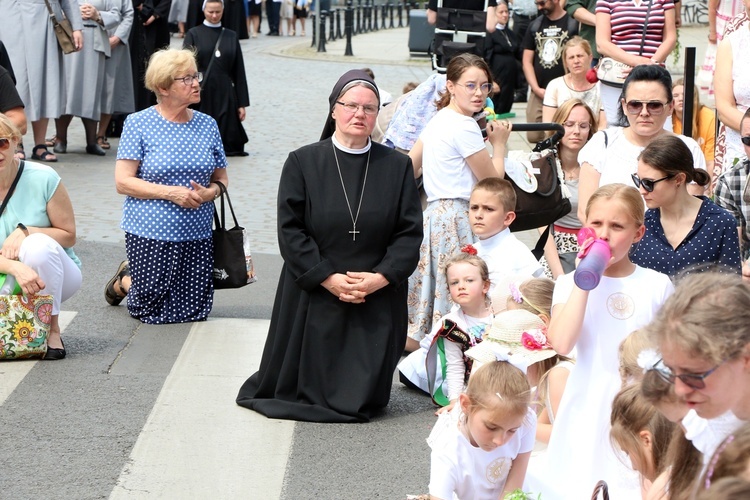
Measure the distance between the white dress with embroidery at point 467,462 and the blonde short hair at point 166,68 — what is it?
3.68m

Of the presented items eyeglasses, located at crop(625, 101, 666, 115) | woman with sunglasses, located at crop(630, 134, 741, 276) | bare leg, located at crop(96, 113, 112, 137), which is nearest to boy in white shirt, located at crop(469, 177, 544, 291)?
eyeglasses, located at crop(625, 101, 666, 115)

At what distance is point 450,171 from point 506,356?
2.68 m

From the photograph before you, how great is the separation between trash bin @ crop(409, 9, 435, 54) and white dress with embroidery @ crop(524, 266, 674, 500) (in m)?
24.3

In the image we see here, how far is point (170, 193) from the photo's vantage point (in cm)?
733

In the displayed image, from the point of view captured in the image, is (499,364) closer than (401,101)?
Yes

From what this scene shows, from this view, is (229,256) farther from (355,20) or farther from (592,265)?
(355,20)

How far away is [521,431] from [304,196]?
2076mm

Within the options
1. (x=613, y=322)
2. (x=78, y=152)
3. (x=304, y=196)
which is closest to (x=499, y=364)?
(x=613, y=322)

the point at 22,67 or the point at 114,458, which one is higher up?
the point at 22,67

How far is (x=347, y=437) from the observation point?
18.7ft

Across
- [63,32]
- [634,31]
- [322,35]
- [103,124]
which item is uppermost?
[634,31]

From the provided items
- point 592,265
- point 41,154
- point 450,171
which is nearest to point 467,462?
point 592,265

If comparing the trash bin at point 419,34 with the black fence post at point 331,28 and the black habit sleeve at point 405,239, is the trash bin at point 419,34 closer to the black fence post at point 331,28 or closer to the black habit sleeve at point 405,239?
the black fence post at point 331,28

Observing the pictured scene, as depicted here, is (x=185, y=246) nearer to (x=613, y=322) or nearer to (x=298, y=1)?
(x=613, y=322)
